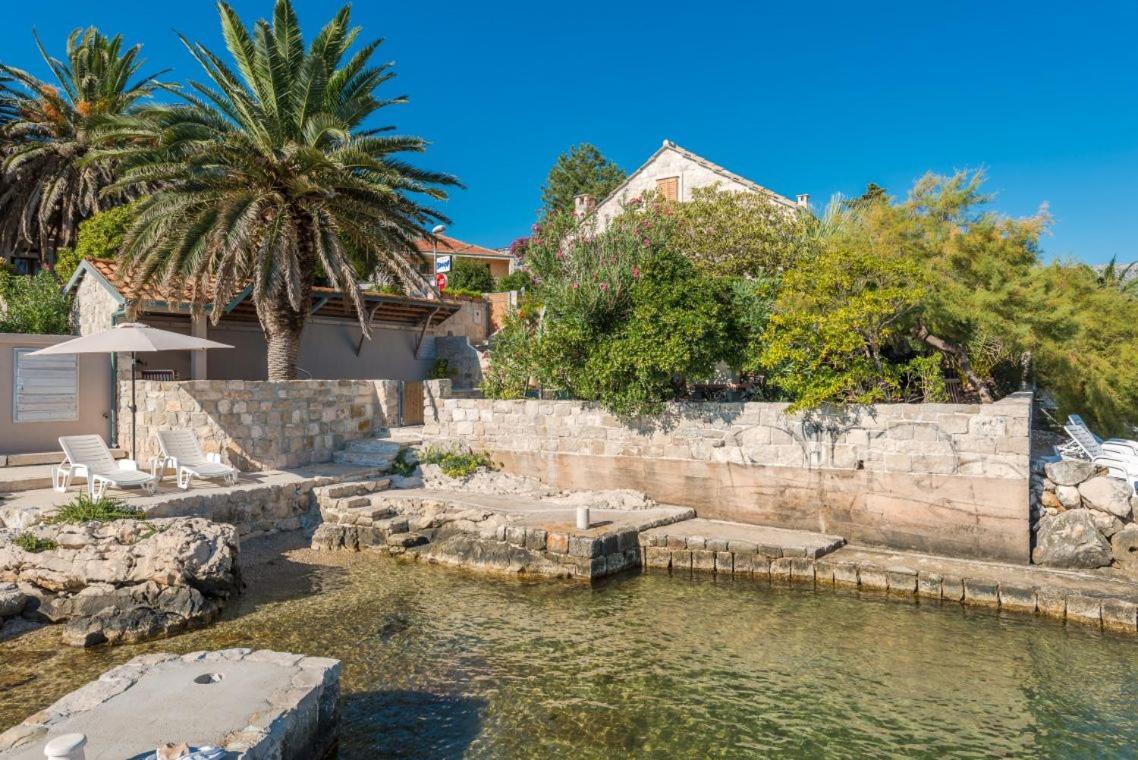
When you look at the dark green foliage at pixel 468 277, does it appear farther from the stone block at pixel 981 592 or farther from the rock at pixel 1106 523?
the stone block at pixel 981 592

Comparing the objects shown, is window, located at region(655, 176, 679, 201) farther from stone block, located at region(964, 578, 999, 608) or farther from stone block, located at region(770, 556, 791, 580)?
stone block, located at region(964, 578, 999, 608)

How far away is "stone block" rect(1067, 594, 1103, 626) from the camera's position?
8.90 metres

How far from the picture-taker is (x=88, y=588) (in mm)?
9352

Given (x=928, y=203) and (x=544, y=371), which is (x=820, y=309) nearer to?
(x=928, y=203)

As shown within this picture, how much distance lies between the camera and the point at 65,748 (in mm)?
3758

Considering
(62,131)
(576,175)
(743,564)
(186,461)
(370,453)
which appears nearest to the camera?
(743,564)

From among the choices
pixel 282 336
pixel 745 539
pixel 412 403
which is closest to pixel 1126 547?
pixel 745 539

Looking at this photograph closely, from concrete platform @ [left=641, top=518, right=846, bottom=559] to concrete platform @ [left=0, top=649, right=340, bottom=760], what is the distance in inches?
248

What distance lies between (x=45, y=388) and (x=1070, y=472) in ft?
59.6

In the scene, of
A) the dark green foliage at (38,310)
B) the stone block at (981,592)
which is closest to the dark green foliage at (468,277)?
the dark green foliage at (38,310)

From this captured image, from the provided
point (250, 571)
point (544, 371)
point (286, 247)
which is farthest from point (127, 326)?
point (544, 371)

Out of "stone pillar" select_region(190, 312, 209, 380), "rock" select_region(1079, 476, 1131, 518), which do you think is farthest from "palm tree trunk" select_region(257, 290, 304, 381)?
"rock" select_region(1079, 476, 1131, 518)

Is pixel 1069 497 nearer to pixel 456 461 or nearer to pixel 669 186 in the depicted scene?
pixel 456 461

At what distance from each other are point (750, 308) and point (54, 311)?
15964mm
